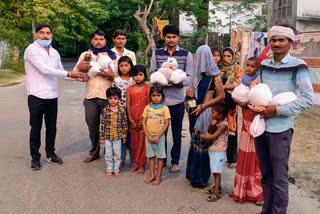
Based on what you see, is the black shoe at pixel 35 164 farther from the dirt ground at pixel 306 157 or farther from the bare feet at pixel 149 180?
the dirt ground at pixel 306 157

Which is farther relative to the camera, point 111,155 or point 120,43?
point 120,43

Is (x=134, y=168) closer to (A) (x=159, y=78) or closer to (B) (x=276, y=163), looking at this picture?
(A) (x=159, y=78)

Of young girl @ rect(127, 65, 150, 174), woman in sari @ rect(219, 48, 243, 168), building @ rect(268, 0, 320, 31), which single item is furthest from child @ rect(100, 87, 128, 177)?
building @ rect(268, 0, 320, 31)

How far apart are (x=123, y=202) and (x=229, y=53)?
10.3 feet

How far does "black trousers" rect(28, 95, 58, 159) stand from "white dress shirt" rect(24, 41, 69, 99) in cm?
11

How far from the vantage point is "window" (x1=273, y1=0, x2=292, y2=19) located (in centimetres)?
1727

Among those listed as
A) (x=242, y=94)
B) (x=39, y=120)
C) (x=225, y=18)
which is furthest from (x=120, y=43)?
(x=225, y=18)

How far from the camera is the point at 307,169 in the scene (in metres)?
5.09

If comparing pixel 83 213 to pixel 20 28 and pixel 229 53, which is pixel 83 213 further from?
pixel 20 28

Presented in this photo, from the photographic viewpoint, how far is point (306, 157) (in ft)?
18.7

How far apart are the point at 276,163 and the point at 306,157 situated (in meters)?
2.97

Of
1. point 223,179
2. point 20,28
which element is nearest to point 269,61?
point 223,179

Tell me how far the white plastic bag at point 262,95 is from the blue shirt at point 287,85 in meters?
0.11

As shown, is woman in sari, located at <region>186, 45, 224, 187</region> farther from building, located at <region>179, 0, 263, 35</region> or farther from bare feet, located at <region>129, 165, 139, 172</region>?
building, located at <region>179, 0, 263, 35</region>
